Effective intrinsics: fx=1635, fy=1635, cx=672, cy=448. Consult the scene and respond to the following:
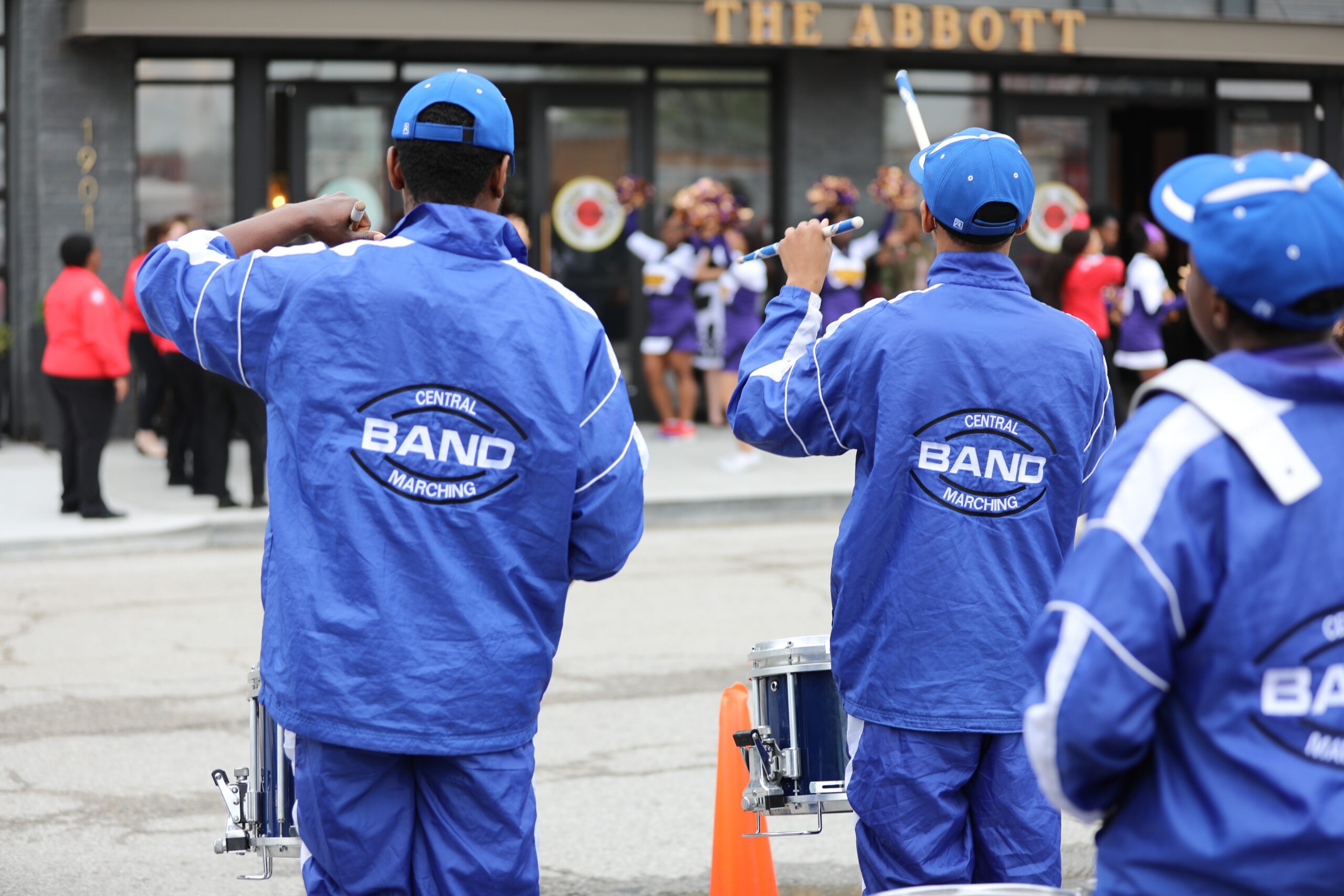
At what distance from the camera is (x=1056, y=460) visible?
347cm

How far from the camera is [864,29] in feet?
55.6

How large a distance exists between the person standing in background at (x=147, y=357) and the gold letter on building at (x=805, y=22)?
21.2 feet

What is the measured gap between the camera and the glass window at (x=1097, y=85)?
19.1 metres

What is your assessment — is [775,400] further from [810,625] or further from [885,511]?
[810,625]

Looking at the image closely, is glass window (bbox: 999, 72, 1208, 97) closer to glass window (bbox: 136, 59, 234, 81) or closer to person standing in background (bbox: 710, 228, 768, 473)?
person standing in background (bbox: 710, 228, 768, 473)

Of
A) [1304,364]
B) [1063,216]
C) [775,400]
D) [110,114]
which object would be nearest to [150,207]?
[110,114]

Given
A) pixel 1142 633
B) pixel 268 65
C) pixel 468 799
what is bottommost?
pixel 468 799

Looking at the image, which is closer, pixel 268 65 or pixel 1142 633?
pixel 1142 633

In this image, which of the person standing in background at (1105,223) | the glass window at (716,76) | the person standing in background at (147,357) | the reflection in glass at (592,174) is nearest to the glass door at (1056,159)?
the glass window at (716,76)

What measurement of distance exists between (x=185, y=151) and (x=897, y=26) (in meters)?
7.51

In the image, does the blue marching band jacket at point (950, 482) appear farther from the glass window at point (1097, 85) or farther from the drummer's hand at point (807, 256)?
the glass window at point (1097, 85)

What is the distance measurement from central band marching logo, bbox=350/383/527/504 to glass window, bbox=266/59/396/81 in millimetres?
14810

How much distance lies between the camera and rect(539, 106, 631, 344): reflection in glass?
1766cm

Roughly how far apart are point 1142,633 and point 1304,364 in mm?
419
